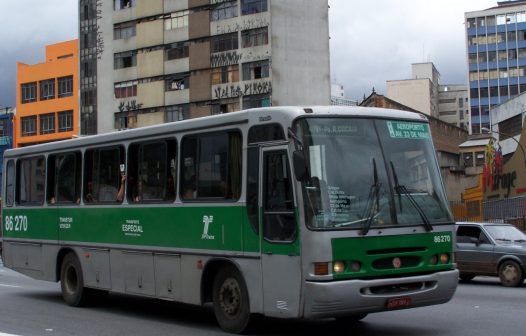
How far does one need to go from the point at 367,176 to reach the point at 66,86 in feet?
254

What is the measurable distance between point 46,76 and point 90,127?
10422mm

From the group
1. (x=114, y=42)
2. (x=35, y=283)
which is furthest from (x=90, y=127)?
(x=35, y=283)

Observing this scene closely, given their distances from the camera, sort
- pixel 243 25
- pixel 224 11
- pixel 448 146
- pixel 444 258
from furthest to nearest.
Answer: pixel 448 146 < pixel 224 11 < pixel 243 25 < pixel 444 258

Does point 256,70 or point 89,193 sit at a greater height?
point 256,70

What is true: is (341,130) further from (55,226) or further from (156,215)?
(55,226)

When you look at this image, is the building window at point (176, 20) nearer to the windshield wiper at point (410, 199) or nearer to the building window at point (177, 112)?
the building window at point (177, 112)

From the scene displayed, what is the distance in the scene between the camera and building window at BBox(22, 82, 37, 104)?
8450 centimetres

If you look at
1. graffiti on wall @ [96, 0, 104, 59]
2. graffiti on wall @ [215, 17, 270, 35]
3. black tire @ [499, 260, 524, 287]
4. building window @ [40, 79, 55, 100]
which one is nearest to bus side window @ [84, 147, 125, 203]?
black tire @ [499, 260, 524, 287]

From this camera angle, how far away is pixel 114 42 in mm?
74938

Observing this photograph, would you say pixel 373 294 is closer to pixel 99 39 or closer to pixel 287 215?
pixel 287 215

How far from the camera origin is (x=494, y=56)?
130750 millimetres

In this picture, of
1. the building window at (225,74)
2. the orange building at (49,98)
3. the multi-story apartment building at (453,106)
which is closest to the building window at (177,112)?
the building window at (225,74)

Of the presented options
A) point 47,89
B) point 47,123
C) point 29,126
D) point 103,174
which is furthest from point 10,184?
point 29,126

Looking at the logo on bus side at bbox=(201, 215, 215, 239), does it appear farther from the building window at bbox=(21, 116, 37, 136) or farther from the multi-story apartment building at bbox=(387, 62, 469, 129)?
the multi-story apartment building at bbox=(387, 62, 469, 129)
